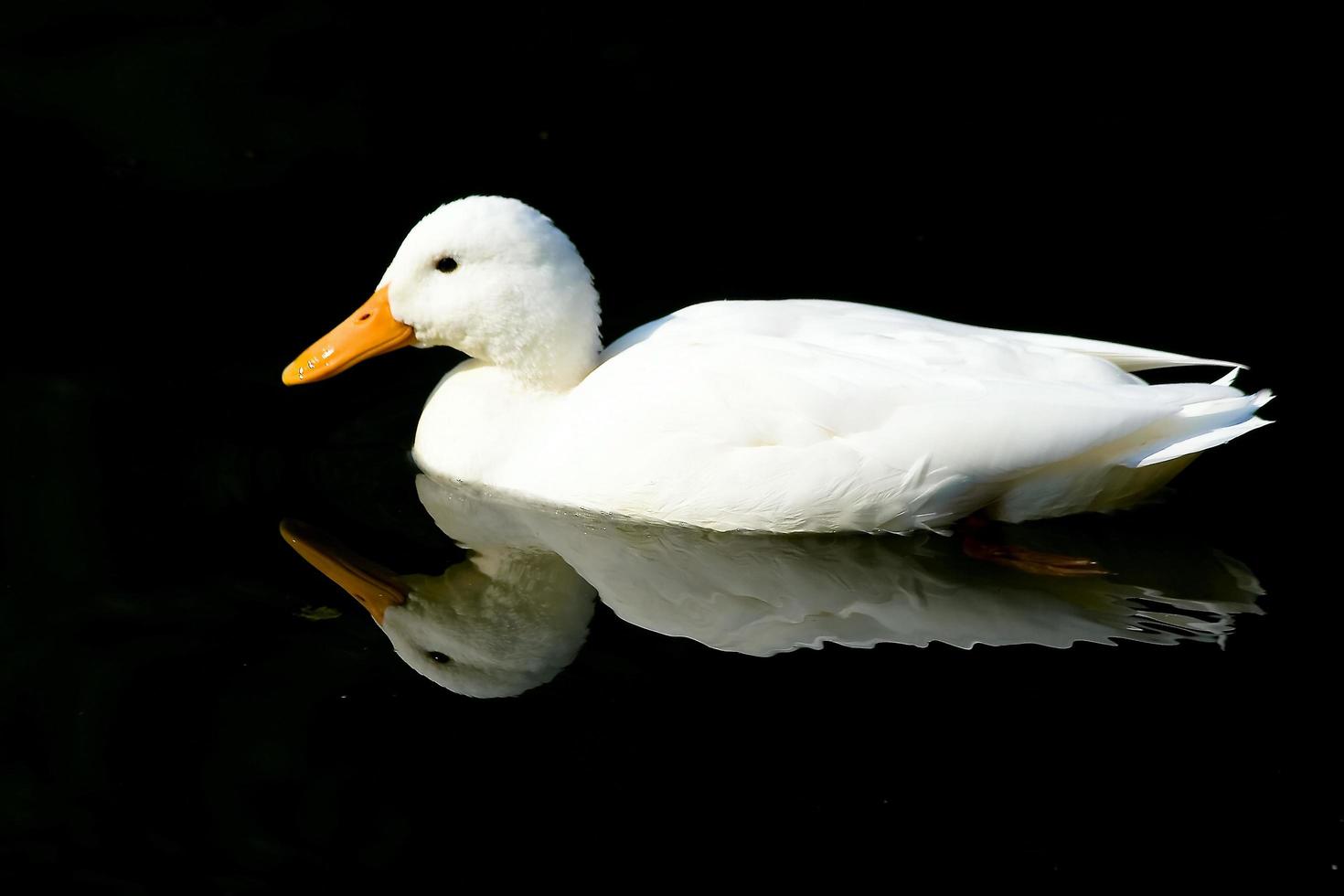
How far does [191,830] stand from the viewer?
4.67m

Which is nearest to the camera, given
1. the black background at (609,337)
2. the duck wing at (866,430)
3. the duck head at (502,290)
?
the black background at (609,337)

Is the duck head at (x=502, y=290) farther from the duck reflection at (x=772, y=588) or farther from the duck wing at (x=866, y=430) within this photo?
the duck reflection at (x=772, y=588)

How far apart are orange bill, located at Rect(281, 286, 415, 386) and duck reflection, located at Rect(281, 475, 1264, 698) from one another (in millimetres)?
791

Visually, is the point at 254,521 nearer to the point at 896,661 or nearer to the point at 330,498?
the point at 330,498

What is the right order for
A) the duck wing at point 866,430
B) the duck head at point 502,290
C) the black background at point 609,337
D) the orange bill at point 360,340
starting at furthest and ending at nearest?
the orange bill at point 360,340
the duck head at point 502,290
the duck wing at point 866,430
the black background at point 609,337

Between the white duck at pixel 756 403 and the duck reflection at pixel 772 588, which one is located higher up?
the white duck at pixel 756 403

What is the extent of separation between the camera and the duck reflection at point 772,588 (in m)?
5.53

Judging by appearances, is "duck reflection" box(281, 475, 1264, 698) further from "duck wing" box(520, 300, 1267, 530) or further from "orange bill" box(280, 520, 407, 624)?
"duck wing" box(520, 300, 1267, 530)

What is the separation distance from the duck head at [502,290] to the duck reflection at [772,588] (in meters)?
0.64


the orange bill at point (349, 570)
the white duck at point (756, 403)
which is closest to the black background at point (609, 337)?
the orange bill at point (349, 570)

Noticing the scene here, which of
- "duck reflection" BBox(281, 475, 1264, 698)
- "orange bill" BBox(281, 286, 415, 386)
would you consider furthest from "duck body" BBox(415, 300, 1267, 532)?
"orange bill" BBox(281, 286, 415, 386)

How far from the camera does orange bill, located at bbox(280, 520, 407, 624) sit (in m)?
5.86

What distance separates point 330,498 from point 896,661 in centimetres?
257

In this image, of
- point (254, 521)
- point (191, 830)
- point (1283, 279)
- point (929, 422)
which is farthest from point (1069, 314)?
point (191, 830)
